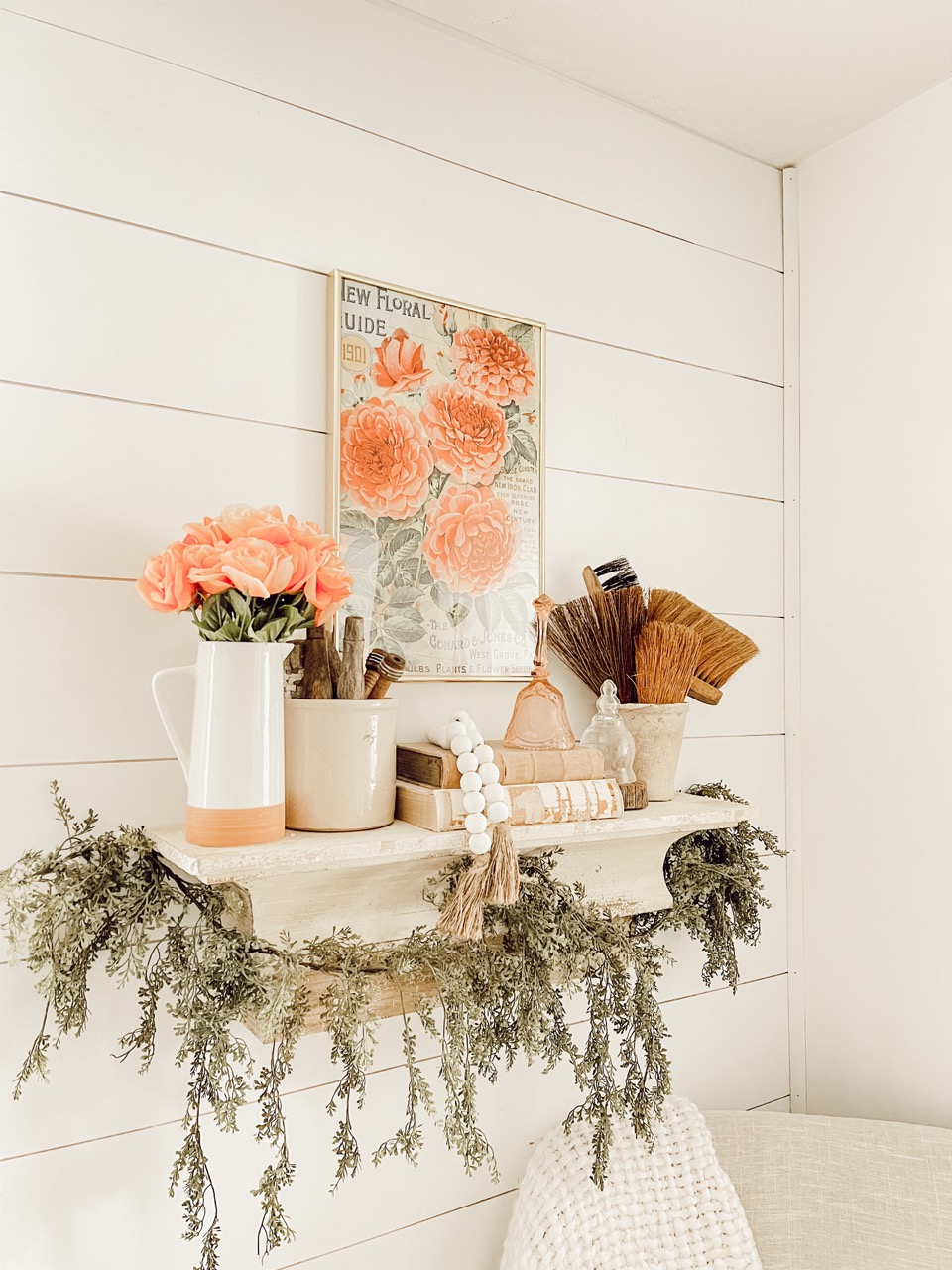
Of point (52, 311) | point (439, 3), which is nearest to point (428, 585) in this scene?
point (52, 311)

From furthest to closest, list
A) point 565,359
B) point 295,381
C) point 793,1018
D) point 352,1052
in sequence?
1. point 793,1018
2. point 565,359
3. point 295,381
4. point 352,1052

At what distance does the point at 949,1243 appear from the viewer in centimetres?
125

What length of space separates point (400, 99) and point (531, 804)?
943mm

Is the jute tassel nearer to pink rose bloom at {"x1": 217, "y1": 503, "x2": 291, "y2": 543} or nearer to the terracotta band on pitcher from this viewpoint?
the terracotta band on pitcher

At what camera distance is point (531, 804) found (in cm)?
108

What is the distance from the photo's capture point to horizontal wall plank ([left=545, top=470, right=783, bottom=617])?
54.8 inches

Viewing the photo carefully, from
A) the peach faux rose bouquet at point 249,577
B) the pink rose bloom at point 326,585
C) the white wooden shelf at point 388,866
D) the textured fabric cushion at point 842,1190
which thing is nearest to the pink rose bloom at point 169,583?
the peach faux rose bouquet at point 249,577

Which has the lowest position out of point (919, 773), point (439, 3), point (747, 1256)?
point (747, 1256)

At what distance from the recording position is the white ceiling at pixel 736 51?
1.28 meters

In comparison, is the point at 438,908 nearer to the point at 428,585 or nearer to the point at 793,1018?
the point at 428,585

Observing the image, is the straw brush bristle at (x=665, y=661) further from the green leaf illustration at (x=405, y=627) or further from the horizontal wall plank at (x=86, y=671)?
the horizontal wall plank at (x=86, y=671)

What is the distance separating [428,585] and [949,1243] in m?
1.10

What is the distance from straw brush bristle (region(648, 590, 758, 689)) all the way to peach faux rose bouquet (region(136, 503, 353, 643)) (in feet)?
1.75

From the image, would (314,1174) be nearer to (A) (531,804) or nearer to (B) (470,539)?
(A) (531,804)
